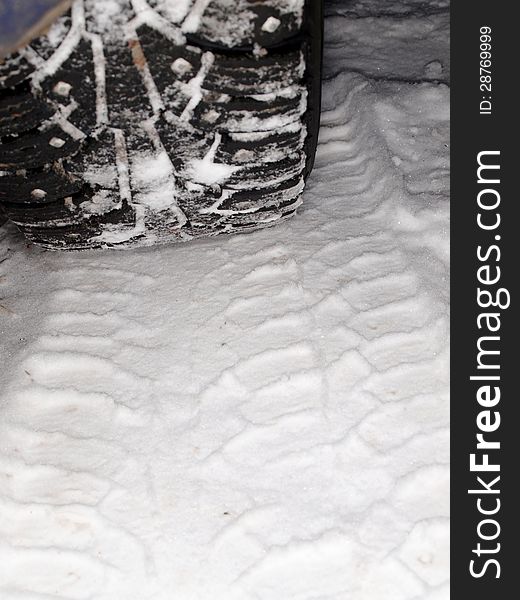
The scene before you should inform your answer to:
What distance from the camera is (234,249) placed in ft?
4.15

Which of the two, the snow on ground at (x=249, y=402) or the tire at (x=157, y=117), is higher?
the tire at (x=157, y=117)

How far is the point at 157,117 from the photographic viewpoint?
991 mm

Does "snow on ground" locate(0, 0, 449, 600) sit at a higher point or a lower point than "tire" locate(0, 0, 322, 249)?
lower

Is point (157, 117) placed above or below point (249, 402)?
above

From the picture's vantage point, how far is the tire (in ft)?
2.96

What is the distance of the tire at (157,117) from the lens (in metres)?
0.90

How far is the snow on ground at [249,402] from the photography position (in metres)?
0.95

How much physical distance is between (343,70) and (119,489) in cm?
90

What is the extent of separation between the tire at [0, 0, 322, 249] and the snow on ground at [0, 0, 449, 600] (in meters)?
0.11

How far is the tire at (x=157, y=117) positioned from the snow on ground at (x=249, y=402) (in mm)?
107

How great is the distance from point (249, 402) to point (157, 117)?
38 centimetres

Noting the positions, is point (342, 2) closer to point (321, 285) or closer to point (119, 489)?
point (321, 285)

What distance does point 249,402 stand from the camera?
1.07m

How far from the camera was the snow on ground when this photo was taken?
947mm
